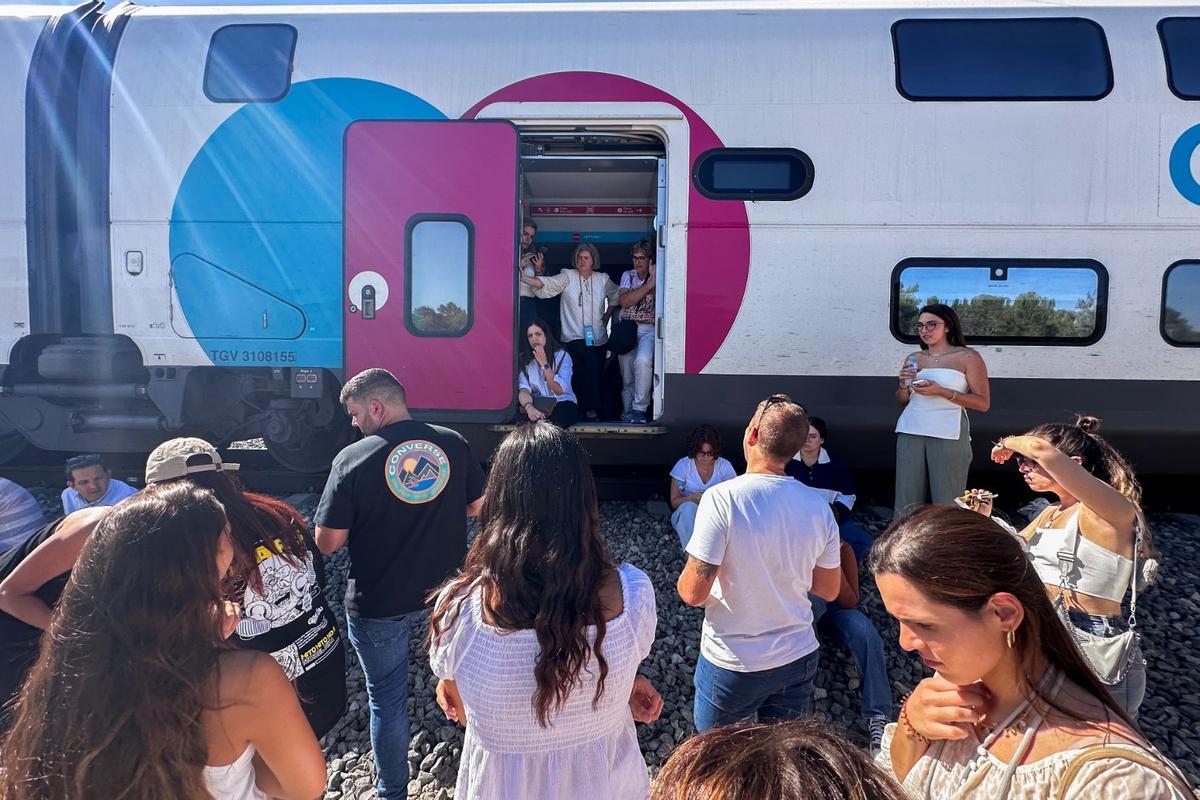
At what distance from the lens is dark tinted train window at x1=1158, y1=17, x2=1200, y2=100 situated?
4.41 m

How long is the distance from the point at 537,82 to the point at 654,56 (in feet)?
2.68

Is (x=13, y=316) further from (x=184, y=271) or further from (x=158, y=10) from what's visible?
(x=158, y=10)

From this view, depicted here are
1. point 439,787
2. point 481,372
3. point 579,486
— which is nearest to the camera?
point 579,486

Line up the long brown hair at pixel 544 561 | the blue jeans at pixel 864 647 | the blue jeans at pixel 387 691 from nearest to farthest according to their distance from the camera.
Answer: the long brown hair at pixel 544 561 → the blue jeans at pixel 387 691 → the blue jeans at pixel 864 647

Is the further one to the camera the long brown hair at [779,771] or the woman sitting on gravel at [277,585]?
the woman sitting on gravel at [277,585]

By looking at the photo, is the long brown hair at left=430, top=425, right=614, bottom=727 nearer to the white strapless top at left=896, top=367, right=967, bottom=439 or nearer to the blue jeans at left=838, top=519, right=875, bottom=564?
the blue jeans at left=838, top=519, right=875, bottom=564

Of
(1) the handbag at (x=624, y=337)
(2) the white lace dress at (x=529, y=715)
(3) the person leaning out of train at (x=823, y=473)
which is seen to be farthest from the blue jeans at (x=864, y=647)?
(1) the handbag at (x=624, y=337)

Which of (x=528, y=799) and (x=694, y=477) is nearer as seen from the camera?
(x=528, y=799)

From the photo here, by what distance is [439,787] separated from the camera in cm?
276

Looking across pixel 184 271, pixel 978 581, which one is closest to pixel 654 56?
pixel 184 271

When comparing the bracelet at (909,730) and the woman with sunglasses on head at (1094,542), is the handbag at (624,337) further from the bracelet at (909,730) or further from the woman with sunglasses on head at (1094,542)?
the bracelet at (909,730)

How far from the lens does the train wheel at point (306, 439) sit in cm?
507

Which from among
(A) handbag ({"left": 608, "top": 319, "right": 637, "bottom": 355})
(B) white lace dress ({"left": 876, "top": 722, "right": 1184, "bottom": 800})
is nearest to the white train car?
(A) handbag ({"left": 608, "top": 319, "right": 637, "bottom": 355})

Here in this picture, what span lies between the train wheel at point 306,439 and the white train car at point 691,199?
0.38m
